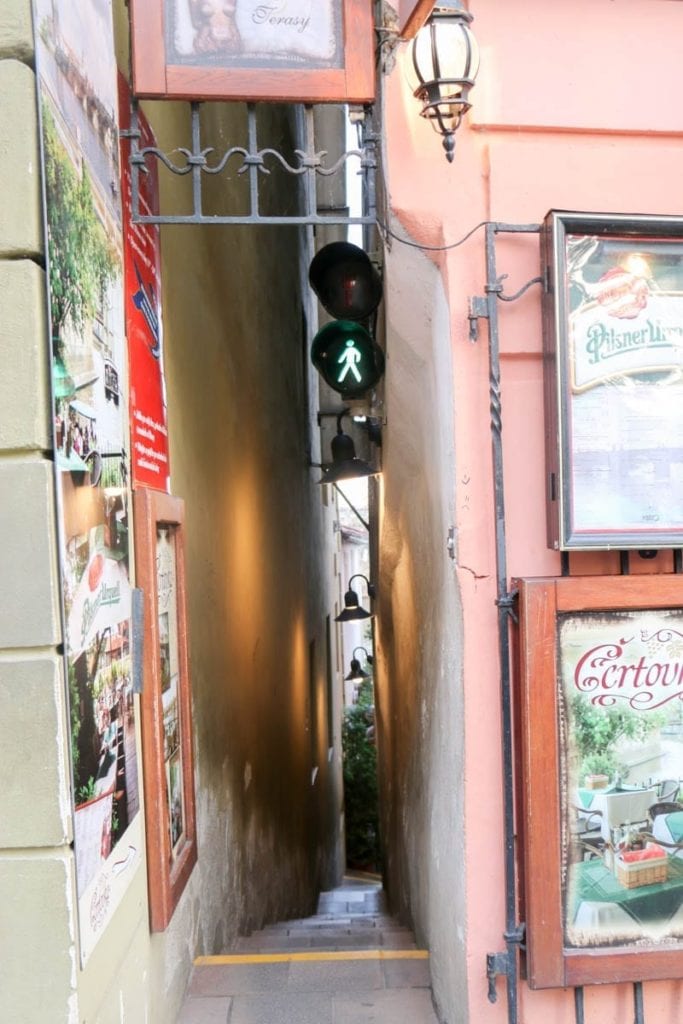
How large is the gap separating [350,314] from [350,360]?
31cm

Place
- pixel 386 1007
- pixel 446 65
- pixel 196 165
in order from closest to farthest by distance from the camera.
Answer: pixel 446 65 → pixel 196 165 → pixel 386 1007

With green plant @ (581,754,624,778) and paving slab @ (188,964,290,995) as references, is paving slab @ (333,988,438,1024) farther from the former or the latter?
green plant @ (581,754,624,778)

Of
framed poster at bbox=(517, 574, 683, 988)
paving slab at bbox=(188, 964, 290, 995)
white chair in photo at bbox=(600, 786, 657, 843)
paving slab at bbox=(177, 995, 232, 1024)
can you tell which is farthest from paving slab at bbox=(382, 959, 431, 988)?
white chair in photo at bbox=(600, 786, 657, 843)

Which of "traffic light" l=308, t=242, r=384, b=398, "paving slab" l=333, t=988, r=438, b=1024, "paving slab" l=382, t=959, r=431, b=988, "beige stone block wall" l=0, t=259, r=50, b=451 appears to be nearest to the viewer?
"beige stone block wall" l=0, t=259, r=50, b=451

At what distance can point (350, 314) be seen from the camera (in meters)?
5.92

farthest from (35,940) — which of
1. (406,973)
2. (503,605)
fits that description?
(406,973)

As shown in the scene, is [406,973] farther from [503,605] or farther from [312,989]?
[503,605]

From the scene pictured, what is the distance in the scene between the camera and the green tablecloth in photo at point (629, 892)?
3135 mm

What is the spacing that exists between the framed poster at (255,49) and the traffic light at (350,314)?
2.72 m

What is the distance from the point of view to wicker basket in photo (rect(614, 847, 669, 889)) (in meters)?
3.16

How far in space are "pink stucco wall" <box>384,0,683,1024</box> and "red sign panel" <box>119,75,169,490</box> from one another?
105 cm

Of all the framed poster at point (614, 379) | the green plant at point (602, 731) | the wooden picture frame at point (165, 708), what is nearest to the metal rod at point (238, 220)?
the framed poster at point (614, 379)

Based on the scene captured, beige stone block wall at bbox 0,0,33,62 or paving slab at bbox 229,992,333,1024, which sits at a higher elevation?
beige stone block wall at bbox 0,0,33,62

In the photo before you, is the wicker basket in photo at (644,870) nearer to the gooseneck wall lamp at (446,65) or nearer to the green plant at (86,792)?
the green plant at (86,792)
